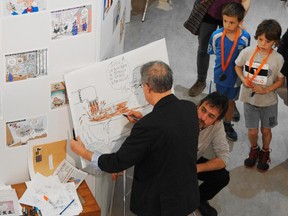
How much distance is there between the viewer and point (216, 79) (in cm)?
478

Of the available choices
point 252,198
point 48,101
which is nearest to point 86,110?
point 48,101

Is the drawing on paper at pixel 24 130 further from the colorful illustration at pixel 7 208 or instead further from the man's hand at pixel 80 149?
the colorful illustration at pixel 7 208

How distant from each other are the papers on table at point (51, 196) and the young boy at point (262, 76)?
5.15 ft

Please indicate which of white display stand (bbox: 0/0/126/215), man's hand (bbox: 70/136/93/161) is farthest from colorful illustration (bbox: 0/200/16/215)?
man's hand (bbox: 70/136/93/161)

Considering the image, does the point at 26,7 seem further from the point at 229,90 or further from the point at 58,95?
the point at 229,90

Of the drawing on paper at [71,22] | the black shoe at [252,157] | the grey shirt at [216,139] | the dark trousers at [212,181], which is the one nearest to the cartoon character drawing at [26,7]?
the drawing on paper at [71,22]

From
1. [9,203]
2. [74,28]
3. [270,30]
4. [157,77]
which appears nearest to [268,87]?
[270,30]

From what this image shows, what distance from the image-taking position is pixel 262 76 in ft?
14.2

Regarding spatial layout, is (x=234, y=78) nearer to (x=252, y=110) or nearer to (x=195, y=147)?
(x=252, y=110)

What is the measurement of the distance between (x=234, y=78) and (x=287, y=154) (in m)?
0.88

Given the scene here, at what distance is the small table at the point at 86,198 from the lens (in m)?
3.68

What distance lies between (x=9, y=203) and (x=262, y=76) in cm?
203

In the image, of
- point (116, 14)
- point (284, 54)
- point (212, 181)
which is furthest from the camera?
point (284, 54)

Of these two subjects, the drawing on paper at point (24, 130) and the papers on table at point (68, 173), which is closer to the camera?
the drawing on paper at point (24, 130)
